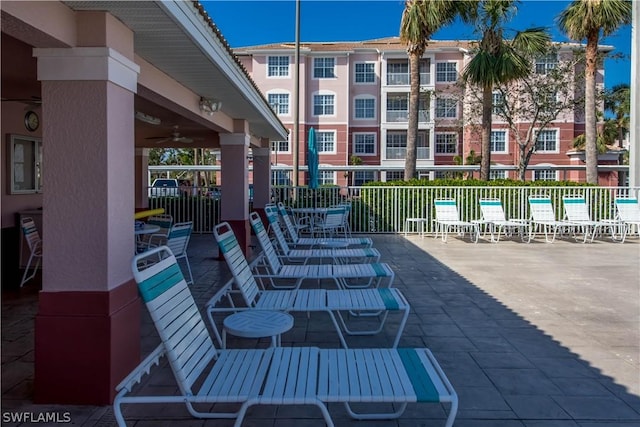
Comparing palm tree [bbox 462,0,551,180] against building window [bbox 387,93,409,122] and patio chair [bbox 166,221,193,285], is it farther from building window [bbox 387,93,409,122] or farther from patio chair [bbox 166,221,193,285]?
building window [bbox 387,93,409,122]

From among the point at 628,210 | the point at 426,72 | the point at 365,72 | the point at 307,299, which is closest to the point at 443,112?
the point at 426,72

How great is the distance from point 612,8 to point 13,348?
19084 mm

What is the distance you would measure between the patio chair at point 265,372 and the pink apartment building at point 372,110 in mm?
30710

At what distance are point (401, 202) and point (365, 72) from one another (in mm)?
23466

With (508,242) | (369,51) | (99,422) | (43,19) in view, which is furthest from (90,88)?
(369,51)

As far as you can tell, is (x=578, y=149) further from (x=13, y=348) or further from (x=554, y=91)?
(x=13, y=348)

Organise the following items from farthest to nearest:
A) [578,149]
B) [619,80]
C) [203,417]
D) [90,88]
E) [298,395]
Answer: [619,80]
[578,149]
[90,88]
[203,417]
[298,395]

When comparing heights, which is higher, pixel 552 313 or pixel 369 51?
pixel 369 51

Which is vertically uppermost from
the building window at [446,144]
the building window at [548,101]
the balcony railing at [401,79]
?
the balcony railing at [401,79]

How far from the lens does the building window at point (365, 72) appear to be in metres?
34.8

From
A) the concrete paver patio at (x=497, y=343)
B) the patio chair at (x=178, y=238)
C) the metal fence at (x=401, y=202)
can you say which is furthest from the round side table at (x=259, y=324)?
the metal fence at (x=401, y=202)

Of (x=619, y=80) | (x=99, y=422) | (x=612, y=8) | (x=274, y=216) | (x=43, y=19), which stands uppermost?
(x=619, y=80)

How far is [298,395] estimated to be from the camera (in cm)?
238

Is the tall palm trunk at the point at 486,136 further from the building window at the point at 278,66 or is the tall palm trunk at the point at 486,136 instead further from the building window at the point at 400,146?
the building window at the point at 278,66
